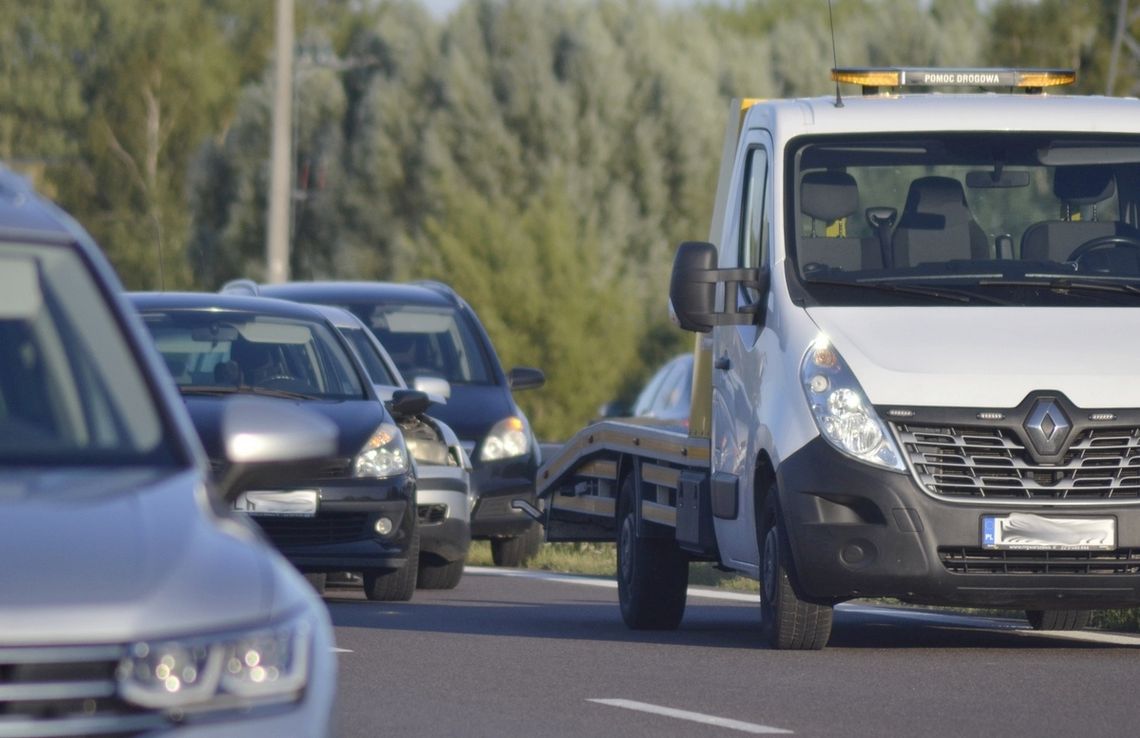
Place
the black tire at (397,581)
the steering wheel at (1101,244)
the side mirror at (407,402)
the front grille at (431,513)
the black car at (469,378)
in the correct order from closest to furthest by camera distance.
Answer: the steering wheel at (1101,244)
the black tire at (397,581)
the side mirror at (407,402)
the front grille at (431,513)
the black car at (469,378)

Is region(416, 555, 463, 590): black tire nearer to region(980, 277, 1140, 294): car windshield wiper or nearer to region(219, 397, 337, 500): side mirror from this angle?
region(980, 277, 1140, 294): car windshield wiper

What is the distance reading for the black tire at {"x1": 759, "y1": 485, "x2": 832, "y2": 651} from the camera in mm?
11156

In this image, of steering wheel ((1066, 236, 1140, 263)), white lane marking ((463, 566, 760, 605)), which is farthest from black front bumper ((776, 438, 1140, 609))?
white lane marking ((463, 566, 760, 605))

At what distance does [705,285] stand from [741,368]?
1.53 ft

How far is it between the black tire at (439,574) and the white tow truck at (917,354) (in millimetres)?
3205

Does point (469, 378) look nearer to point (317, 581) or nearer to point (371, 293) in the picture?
point (371, 293)

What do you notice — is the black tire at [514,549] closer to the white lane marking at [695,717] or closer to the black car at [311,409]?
the black car at [311,409]

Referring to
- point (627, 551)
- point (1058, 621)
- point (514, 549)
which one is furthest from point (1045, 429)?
point (514, 549)

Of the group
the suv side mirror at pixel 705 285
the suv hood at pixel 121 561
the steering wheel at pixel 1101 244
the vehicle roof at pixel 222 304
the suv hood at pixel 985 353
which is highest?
the suv hood at pixel 121 561

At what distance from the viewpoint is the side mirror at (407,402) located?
1520 centimetres

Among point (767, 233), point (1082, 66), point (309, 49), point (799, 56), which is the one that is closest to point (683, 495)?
point (767, 233)

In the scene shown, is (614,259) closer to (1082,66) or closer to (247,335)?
(1082,66)

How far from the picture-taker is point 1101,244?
38.4 feet

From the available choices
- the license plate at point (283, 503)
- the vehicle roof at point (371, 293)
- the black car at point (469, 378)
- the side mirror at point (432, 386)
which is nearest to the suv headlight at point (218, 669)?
the license plate at point (283, 503)
